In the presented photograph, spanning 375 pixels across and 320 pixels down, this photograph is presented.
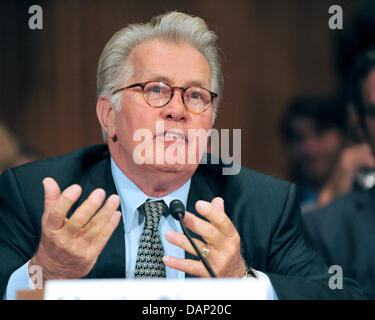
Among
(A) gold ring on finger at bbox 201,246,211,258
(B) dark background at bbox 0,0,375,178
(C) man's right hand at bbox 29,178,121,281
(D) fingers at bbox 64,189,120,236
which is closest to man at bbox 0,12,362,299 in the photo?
(A) gold ring on finger at bbox 201,246,211,258

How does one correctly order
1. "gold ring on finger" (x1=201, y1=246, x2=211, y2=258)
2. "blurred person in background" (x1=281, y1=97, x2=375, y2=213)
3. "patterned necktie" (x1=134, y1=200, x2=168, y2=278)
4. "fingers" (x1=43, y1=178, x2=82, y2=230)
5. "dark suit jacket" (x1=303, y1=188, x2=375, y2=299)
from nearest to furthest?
"fingers" (x1=43, y1=178, x2=82, y2=230) → "gold ring on finger" (x1=201, y1=246, x2=211, y2=258) → "patterned necktie" (x1=134, y1=200, x2=168, y2=278) → "dark suit jacket" (x1=303, y1=188, x2=375, y2=299) → "blurred person in background" (x1=281, y1=97, x2=375, y2=213)

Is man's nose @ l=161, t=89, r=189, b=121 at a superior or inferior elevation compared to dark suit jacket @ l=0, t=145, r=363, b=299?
superior

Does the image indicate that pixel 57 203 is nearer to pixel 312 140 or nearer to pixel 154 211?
pixel 154 211

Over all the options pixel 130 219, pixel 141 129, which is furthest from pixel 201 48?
pixel 130 219

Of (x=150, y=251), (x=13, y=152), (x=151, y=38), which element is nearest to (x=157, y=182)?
(x=150, y=251)

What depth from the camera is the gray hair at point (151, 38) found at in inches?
70.6

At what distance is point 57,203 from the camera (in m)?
1.29

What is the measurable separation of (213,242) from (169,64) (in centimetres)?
61

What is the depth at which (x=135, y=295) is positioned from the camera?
1.21 m

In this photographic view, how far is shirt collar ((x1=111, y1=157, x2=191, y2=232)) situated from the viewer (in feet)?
5.62

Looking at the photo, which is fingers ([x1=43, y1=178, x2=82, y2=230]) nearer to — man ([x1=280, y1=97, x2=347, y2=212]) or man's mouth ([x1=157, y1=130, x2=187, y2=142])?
man's mouth ([x1=157, y1=130, x2=187, y2=142])

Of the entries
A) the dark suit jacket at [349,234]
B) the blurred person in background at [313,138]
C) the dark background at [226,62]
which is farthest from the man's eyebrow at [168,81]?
the blurred person in background at [313,138]

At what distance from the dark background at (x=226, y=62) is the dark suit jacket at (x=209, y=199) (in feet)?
3.45

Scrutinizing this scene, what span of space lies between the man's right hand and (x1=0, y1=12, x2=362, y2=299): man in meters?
0.11
